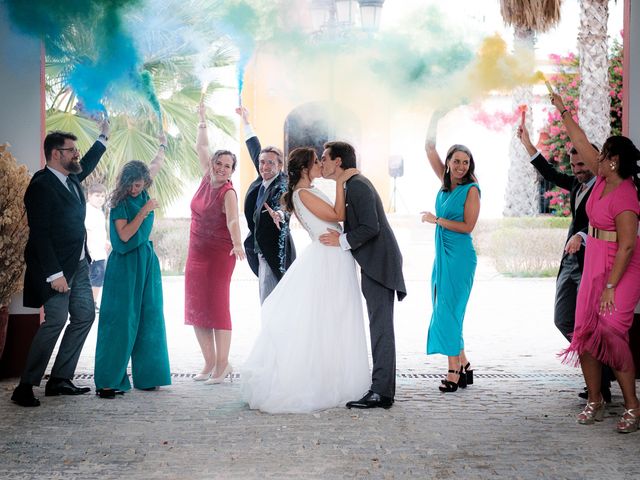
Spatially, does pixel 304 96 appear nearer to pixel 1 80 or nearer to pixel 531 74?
pixel 531 74

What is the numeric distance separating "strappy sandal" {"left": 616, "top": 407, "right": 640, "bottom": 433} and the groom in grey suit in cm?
149

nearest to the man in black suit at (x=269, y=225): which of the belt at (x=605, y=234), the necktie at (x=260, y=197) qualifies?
the necktie at (x=260, y=197)

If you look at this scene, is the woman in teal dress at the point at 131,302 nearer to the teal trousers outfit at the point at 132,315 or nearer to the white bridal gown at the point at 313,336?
the teal trousers outfit at the point at 132,315

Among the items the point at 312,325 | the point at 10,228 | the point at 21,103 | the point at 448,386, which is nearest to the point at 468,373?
the point at 448,386

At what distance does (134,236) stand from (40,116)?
4.62ft

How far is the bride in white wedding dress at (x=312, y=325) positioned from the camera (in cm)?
586

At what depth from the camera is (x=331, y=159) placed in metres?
6.03

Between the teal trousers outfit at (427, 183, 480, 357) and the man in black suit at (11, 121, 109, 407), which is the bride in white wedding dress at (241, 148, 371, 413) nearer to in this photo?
the teal trousers outfit at (427, 183, 480, 357)

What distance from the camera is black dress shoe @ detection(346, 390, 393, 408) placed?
19.2 feet

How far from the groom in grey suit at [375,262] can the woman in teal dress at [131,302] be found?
1.42 meters

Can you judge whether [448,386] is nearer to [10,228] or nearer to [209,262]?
[209,262]

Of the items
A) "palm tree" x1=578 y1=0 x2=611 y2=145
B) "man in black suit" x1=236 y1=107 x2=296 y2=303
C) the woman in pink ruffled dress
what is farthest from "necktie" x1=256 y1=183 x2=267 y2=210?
"palm tree" x1=578 y1=0 x2=611 y2=145

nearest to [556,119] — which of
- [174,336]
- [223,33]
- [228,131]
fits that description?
[228,131]

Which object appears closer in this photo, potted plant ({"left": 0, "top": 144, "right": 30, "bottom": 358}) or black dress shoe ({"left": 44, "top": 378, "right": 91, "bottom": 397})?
black dress shoe ({"left": 44, "top": 378, "right": 91, "bottom": 397})
